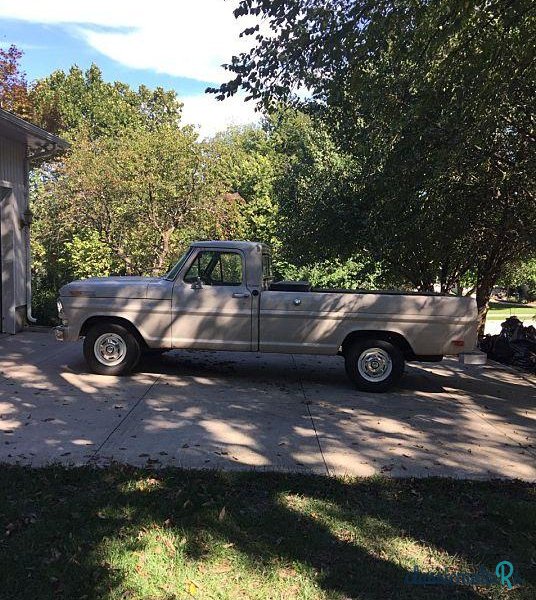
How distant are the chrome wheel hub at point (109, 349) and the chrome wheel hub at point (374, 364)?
3213 mm

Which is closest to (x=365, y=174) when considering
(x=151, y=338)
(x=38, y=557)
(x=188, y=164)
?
(x=151, y=338)

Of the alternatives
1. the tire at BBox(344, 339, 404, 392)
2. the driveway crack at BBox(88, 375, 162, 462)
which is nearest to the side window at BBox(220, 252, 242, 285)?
the driveway crack at BBox(88, 375, 162, 462)

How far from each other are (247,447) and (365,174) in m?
6.48

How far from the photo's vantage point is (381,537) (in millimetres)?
Answer: 3525

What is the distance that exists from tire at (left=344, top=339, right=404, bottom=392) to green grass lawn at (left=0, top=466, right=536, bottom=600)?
2896 mm

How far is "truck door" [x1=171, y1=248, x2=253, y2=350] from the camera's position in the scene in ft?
24.3

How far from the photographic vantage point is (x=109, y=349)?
7.67 m

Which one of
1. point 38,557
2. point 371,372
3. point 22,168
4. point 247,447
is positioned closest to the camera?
point 38,557

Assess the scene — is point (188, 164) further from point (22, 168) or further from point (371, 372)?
point (371, 372)

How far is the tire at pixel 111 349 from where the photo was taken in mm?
7598

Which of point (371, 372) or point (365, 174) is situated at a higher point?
point (365, 174)

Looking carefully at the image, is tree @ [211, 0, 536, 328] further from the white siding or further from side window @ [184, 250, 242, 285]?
the white siding

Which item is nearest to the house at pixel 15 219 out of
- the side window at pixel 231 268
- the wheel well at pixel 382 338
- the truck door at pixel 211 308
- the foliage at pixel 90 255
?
the truck door at pixel 211 308

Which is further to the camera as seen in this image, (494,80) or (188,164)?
(188,164)
